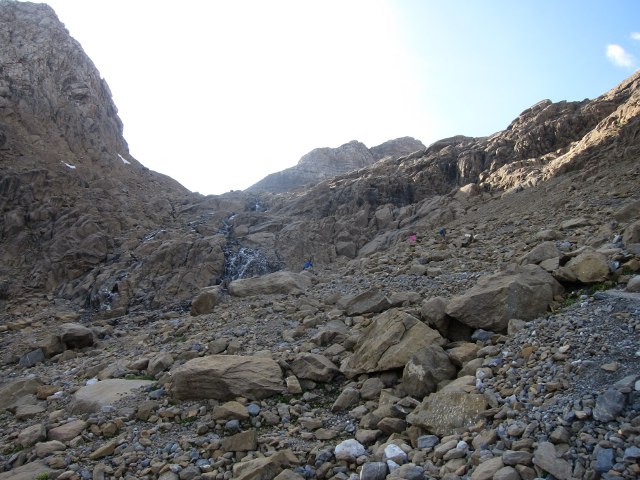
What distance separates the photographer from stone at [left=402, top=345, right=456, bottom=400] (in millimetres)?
7922

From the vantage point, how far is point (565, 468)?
4.84 m

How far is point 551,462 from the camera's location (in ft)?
16.2

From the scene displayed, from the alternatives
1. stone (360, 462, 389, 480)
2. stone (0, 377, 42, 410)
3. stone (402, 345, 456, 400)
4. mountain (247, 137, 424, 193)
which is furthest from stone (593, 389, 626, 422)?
mountain (247, 137, 424, 193)

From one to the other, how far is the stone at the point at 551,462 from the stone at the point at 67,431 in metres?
8.17

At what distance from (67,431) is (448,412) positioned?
7.23 m

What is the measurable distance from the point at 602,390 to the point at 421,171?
1228 inches

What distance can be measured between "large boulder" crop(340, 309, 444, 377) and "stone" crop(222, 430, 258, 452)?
2463mm

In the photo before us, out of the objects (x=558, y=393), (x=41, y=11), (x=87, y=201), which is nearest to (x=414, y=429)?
(x=558, y=393)

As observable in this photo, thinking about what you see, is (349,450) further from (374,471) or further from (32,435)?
(32,435)

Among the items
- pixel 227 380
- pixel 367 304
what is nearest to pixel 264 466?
pixel 227 380

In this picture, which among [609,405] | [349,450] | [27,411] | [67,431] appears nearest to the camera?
[609,405]

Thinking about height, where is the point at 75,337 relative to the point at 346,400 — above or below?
above

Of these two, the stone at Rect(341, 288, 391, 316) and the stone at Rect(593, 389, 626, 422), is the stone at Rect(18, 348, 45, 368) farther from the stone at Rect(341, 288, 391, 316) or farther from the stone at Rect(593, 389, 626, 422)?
the stone at Rect(593, 389, 626, 422)

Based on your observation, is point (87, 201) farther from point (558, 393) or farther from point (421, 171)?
point (558, 393)
